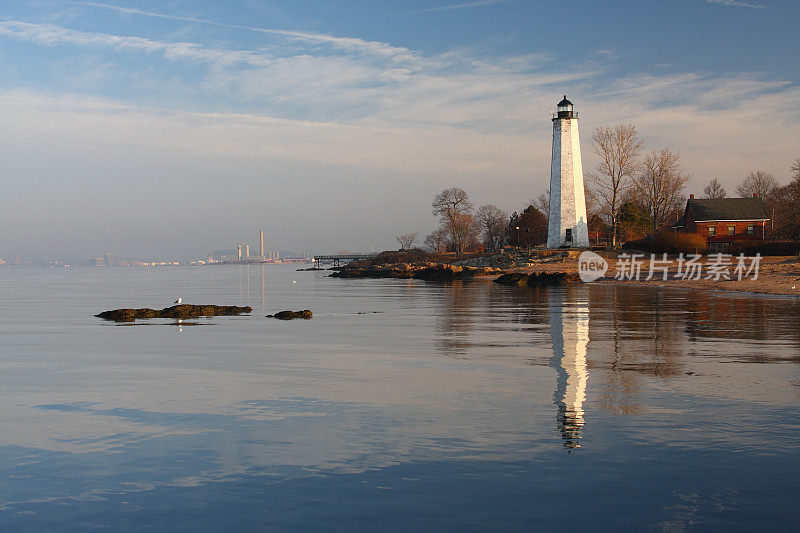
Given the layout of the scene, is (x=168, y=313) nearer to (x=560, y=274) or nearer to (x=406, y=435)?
(x=406, y=435)

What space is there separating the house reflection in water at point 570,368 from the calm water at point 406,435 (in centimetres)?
6

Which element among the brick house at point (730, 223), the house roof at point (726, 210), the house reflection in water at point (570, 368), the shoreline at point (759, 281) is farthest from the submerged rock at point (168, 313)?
the house roof at point (726, 210)

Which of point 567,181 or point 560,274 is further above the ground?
point 567,181

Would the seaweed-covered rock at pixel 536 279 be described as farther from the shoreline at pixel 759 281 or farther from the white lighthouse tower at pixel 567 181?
the white lighthouse tower at pixel 567 181

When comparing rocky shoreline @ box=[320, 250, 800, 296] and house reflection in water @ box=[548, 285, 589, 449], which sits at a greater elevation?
rocky shoreline @ box=[320, 250, 800, 296]

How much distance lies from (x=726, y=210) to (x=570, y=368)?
7361 cm

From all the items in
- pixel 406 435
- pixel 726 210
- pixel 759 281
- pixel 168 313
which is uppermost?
pixel 726 210

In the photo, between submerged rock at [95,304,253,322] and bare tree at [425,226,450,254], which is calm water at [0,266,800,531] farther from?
bare tree at [425,226,450,254]

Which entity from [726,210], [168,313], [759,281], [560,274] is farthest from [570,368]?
[726,210]

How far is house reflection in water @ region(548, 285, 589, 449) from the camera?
8.68 metres

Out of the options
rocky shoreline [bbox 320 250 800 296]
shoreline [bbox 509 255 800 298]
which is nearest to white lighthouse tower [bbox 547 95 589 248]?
rocky shoreline [bbox 320 250 800 296]

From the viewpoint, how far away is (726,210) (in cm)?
7775

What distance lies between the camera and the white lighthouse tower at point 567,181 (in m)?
75.2

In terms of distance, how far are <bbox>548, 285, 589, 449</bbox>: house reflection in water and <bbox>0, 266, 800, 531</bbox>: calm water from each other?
0.06 m
